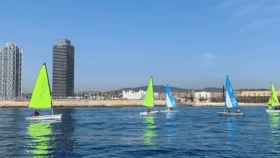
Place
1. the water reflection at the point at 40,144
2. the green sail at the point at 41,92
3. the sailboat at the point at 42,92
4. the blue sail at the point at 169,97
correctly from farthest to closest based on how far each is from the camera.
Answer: the blue sail at the point at 169,97, the green sail at the point at 41,92, the sailboat at the point at 42,92, the water reflection at the point at 40,144

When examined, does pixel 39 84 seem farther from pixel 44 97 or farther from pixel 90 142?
pixel 90 142

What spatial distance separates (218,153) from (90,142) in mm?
16209

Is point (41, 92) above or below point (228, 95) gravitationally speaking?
above

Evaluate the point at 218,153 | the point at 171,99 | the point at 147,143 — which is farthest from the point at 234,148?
the point at 171,99

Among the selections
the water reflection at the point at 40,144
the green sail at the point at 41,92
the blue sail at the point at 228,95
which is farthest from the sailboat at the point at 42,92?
the blue sail at the point at 228,95

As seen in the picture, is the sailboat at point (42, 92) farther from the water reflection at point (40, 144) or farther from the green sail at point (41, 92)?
the water reflection at point (40, 144)

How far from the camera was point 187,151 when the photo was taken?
48.6m

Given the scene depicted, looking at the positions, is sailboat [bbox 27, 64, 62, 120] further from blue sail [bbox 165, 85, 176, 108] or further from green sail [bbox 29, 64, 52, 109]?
blue sail [bbox 165, 85, 176, 108]

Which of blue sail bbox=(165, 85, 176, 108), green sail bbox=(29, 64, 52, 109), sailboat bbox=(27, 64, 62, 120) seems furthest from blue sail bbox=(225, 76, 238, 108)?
green sail bbox=(29, 64, 52, 109)

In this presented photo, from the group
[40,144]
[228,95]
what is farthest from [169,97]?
[40,144]

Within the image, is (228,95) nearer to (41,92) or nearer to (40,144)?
(41,92)

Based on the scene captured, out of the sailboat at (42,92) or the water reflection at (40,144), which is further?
the sailboat at (42,92)

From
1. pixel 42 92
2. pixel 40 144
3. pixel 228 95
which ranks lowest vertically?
pixel 40 144

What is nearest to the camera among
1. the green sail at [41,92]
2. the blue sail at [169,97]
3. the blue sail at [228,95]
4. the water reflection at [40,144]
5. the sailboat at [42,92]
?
the water reflection at [40,144]
